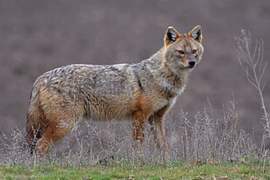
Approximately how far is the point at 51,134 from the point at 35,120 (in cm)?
49

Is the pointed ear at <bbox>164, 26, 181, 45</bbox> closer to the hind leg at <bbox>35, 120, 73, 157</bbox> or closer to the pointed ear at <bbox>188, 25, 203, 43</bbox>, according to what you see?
the pointed ear at <bbox>188, 25, 203, 43</bbox>

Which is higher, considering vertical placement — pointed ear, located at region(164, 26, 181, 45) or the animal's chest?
pointed ear, located at region(164, 26, 181, 45)

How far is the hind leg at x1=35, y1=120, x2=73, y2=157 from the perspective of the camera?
9.93 metres

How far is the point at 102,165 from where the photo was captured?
8922mm

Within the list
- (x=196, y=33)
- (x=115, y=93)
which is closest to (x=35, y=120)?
(x=115, y=93)

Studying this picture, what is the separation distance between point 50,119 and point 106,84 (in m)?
1.24

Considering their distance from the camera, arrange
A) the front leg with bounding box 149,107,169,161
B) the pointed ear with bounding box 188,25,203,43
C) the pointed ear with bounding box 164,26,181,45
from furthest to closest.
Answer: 1. the pointed ear with bounding box 188,25,203,43
2. the pointed ear with bounding box 164,26,181,45
3. the front leg with bounding box 149,107,169,161

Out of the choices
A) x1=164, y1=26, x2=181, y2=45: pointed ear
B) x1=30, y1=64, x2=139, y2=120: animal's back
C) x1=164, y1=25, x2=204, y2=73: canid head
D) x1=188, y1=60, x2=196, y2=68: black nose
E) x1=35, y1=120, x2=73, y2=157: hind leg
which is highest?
x1=164, y1=26, x2=181, y2=45: pointed ear

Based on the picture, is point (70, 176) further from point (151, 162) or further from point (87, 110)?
point (87, 110)

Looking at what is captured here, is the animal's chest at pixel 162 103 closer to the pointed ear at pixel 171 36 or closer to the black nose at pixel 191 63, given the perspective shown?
the black nose at pixel 191 63

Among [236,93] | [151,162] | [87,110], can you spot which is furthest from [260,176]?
[236,93]

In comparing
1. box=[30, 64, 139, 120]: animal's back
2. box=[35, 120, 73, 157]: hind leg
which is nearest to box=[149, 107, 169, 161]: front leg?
box=[30, 64, 139, 120]: animal's back

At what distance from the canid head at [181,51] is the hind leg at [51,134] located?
2.23 m

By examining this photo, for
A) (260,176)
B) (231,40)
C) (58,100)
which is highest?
(231,40)
